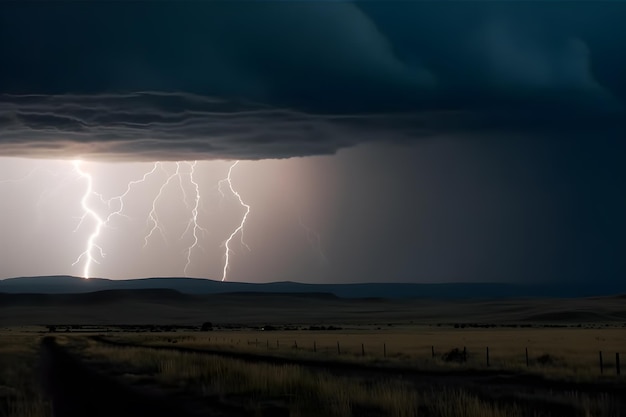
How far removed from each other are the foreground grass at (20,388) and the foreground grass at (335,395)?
3927mm

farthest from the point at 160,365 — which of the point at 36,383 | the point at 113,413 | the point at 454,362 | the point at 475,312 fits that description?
the point at 475,312

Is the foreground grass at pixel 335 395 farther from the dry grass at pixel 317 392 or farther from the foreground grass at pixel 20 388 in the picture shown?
the foreground grass at pixel 20 388

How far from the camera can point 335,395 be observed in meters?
22.9

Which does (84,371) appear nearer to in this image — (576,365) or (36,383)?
(36,383)

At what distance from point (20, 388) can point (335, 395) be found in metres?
9.75

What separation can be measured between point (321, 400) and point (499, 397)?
4879 millimetres

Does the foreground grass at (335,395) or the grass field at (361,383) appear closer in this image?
the foreground grass at (335,395)

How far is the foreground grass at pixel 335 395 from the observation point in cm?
2002

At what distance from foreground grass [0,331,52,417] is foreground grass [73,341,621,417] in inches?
155

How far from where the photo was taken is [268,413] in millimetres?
20422

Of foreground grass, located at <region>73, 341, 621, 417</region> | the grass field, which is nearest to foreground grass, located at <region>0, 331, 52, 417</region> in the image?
the grass field

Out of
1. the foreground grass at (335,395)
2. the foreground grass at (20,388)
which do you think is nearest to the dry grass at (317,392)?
the foreground grass at (335,395)

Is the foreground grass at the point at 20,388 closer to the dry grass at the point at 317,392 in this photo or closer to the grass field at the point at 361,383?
the grass field at the point at 361,383

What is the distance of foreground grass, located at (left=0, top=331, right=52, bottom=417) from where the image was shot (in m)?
20.1
